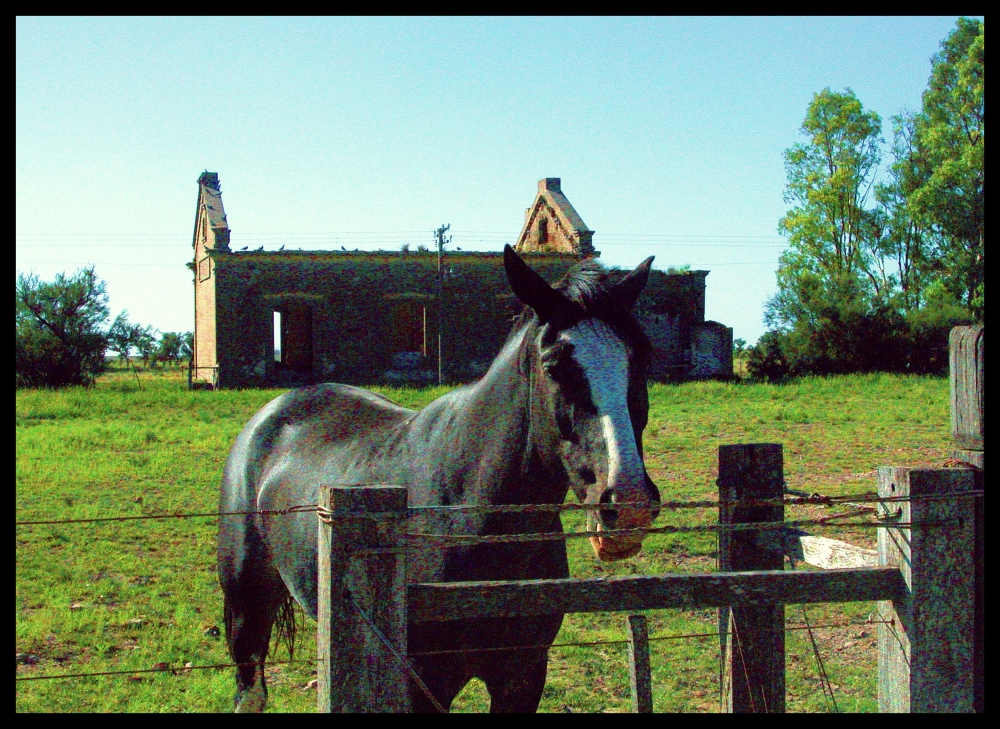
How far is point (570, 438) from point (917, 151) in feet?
116

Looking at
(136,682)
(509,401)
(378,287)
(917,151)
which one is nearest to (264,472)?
(136,682)

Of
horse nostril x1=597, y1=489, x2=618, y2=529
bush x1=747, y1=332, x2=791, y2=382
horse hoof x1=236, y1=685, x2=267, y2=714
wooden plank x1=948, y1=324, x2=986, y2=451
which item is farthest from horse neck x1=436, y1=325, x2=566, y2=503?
bush x1=747, y1=332, x2=791, y2=382

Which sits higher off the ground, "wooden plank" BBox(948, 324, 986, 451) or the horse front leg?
"wooden plank" BBox(948, 324, 986, 451)

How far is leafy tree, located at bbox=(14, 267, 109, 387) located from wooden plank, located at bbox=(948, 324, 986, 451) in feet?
81.7

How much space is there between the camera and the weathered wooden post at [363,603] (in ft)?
7.02

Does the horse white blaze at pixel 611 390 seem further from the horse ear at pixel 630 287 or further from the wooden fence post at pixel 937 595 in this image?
the wooden fence post at pixel 937 595

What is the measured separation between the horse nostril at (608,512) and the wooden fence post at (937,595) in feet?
2.64

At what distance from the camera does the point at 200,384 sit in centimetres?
2439

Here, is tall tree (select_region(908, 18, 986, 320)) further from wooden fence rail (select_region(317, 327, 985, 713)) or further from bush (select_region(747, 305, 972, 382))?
wooden fence rail (select_region(317, 327, 985, 713))

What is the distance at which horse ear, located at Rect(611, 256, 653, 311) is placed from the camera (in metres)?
2.81

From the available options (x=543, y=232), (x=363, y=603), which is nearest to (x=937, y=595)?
(x=363, y=603)

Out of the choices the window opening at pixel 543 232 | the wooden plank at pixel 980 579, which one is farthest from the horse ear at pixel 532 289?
the window opening at pixel 543 232

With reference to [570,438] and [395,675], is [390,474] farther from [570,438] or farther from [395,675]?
[395,675]

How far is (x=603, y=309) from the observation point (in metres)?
2.71
